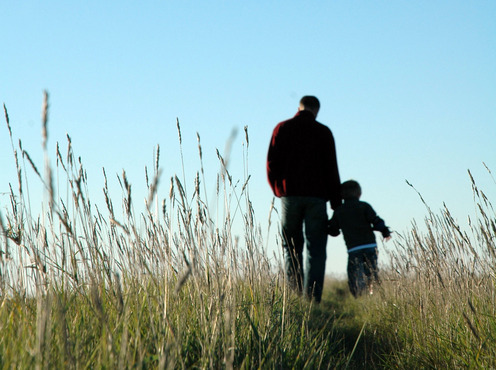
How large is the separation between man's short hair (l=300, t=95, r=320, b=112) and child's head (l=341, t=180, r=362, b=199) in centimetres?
123

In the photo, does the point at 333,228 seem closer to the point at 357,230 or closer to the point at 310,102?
the point at 357,230

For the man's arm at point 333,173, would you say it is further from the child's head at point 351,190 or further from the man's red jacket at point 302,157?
the child's head at point 351,190

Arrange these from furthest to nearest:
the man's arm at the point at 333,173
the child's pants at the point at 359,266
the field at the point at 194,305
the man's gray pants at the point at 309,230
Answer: the child's pants at the point at 359,266
the man's arm at the point at 333,173
the man's gray pants at the point at 309,230
the field at the point at 194,305

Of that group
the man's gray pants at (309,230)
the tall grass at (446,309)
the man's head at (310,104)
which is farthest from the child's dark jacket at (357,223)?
the tall grass at (446,309)

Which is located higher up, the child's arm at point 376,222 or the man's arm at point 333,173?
the man's arm at point 333,173

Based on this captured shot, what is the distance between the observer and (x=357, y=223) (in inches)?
257

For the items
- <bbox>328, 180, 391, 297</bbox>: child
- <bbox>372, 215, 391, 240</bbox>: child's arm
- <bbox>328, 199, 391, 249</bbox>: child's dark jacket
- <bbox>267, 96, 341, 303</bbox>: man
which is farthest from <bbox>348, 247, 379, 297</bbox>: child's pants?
<bbox>267, 96, 341, 303</bbox>: man

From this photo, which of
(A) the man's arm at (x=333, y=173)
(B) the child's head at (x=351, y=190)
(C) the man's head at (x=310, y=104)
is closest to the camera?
(A) the man's arm at (x=333, y=173)

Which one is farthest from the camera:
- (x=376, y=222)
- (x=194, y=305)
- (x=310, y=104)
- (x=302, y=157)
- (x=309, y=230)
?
(x=376, y=222)

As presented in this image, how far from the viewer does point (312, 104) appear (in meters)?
5.88

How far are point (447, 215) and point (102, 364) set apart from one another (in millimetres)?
2141

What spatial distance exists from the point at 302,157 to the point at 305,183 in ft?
0.93

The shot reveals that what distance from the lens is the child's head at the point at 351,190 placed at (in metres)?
6.69

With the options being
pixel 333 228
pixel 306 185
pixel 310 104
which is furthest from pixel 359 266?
pixel 310 104
